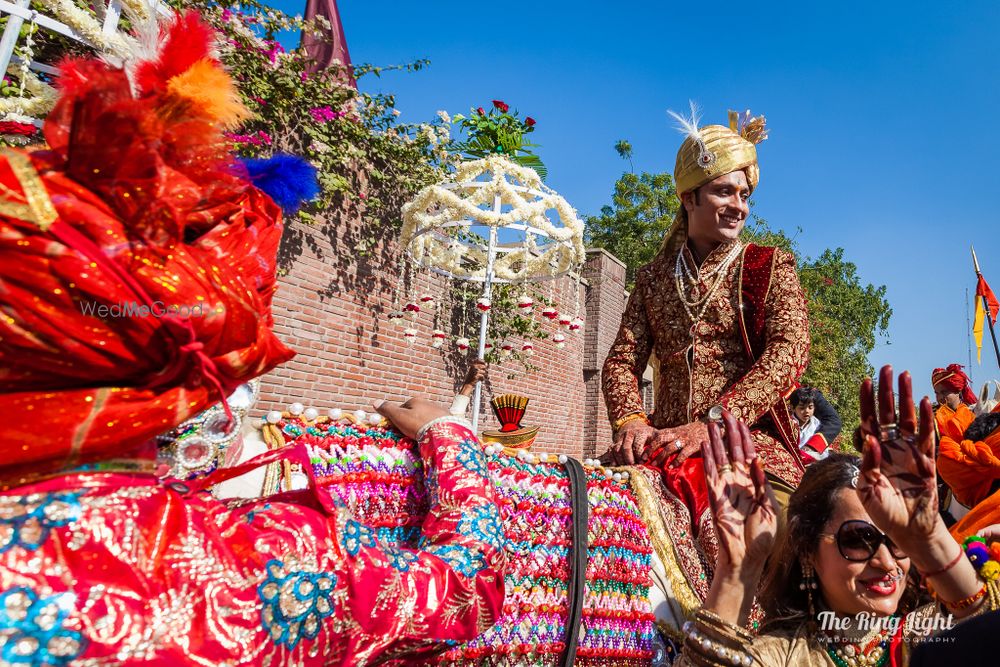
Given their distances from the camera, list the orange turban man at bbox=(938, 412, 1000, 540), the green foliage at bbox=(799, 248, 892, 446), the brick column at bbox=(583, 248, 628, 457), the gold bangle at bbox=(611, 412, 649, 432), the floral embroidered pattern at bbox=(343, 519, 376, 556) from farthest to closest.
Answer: the green foliage at bbox=(799, 248, 892, 446), the brick column at bbox=(583, 248, 628, 457), the orange turban man at bbox=(938, 412, 1000, 540), the gold bangle at bbox=(611, 412, 649, 432), the floral embroidered pattern at bbox=(343, 519, 376, 556)

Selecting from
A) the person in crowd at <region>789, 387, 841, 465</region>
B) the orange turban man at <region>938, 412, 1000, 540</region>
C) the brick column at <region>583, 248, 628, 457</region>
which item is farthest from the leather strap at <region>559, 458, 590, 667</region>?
the brick column at <region>583, 248, 628, 457</region>

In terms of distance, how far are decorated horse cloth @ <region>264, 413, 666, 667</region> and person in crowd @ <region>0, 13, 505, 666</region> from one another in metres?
0.31

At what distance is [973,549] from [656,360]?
4.46ft

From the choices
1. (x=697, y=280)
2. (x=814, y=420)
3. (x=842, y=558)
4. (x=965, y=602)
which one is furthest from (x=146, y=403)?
(x=814, y=420)

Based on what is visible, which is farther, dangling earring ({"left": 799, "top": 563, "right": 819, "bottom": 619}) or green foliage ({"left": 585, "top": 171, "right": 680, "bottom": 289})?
green foliage ({"left": 585, "top": 171, "right": 680, "bottom": 289})

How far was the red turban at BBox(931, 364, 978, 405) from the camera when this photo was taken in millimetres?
6174

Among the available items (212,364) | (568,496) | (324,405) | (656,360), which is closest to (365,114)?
(324,405)

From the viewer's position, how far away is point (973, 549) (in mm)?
1726

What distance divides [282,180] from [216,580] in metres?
Answer: 0.77

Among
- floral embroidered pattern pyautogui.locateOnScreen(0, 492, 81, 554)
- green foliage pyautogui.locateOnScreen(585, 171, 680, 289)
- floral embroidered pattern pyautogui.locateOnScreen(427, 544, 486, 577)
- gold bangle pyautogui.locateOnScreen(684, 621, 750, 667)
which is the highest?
green foliage pyautogui.locateOnScreen(585, 171, 680, 289)

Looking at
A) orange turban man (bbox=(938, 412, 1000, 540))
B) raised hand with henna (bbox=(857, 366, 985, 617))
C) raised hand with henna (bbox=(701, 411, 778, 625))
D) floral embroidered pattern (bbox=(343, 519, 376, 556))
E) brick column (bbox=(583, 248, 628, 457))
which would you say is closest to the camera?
floral embroidered pattern (bbox=(343, 519, 376, 556))

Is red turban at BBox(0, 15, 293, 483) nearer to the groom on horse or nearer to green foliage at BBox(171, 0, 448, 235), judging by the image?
the groom on horse

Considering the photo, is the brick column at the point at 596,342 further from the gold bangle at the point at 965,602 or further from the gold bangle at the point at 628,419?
the gold bangle at the point at 965,602

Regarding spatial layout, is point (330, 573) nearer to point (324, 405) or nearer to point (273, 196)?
point (273, 196)
